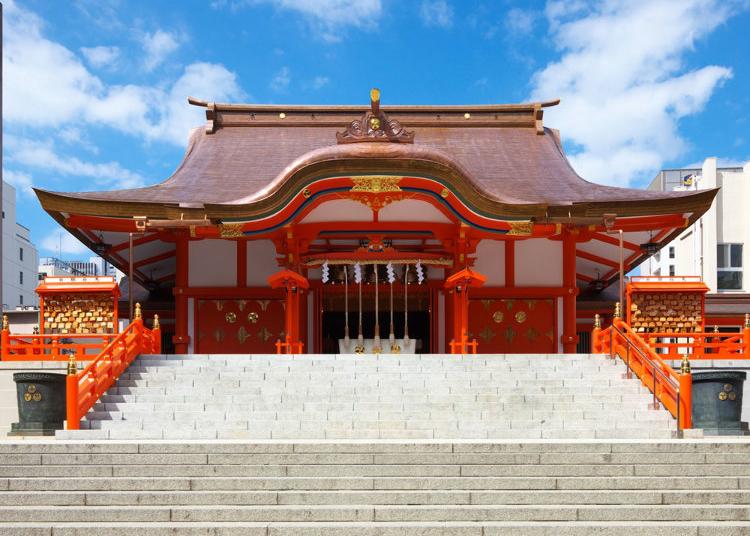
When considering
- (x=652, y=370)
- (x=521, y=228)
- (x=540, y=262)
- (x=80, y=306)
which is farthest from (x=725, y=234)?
(x=80, y=306)

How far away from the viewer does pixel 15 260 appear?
4597 centimetres

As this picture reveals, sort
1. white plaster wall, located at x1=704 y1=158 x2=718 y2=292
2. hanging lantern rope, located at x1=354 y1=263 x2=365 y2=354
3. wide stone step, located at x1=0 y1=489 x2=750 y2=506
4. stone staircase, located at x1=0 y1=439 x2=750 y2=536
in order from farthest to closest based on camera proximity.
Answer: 1. white plaster wall, located at x1=704 y1=158 x2=718 y2=292
2. hanging lantern rope, located at x1=354 y1=263 x2=365 y2=354
3. wide stone step, located at x1=0 y1=489 x2=750 y2=506
4. stone staircase, located at x1=0 y1=439 x2=750 y2=536

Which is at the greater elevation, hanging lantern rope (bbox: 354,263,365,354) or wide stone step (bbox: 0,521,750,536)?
hanging lantern rope (bbox: 354,263,365,354)

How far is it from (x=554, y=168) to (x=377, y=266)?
5.40m

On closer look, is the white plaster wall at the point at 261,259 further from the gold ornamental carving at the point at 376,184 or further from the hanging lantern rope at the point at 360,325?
the gold ornamental carving at the point at 376,184

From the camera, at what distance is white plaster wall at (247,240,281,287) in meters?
17.3

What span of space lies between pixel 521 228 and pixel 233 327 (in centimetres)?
666

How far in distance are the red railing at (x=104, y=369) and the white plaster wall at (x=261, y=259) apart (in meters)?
3.72

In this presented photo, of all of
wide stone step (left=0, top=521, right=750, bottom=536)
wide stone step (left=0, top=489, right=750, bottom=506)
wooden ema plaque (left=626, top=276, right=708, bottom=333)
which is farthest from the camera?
wooden ema plaque (left=626, top=276, right=708, bottom=333)

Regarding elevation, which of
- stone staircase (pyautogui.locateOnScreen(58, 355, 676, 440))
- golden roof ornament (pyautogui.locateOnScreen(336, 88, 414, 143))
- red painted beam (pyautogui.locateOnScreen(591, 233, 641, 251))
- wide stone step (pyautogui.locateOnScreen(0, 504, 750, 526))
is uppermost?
golden roof ornament (pyautogui.locateOnScreen(336, 88, 414, 143))

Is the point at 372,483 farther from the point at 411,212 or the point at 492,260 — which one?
the point at 492,260

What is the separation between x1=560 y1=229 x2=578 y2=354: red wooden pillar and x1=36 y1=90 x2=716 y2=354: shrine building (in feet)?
0.10

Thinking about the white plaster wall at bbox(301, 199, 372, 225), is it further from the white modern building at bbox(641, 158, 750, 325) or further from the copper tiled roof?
the white modern building at bbox(641, 158, 750, 325)

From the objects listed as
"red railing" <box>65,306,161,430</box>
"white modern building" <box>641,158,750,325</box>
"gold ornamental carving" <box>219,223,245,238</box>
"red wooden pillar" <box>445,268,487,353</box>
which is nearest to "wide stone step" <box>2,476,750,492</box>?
"red railing" <box>65,306,161,430</box>
